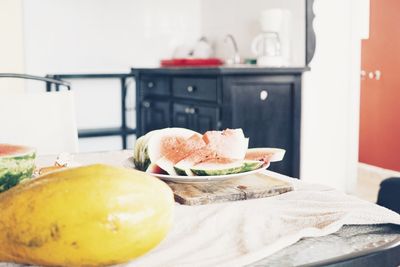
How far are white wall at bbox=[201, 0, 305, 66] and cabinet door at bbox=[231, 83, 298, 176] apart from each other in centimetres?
58

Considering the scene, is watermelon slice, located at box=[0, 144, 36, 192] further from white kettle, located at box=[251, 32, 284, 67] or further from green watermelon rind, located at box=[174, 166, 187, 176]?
white kettle, located at box=[251, 32, 284, 67]

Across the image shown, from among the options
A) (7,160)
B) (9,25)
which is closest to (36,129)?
(7,160)

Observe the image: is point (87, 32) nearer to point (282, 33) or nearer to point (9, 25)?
point (9, 25)

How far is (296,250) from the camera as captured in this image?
66cm

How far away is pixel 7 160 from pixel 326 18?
3115 millimetres

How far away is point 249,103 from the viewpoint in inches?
115

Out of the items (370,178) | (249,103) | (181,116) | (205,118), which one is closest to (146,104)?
(181,116)

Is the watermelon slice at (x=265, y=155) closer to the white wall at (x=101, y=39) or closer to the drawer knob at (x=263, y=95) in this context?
the drawer knob at (x=263, y=95)

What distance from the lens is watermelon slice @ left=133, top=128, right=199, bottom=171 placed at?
1.00 metres

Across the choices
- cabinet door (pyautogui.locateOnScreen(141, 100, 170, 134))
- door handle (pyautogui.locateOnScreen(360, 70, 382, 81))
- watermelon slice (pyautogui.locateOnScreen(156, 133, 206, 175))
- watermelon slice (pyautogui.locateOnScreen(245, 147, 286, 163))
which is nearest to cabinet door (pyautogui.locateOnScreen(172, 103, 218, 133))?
cabinet door (pyautogui.locateOnScreen(141, 100, 170, 134))

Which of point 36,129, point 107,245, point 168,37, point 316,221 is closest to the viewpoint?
point 107,245

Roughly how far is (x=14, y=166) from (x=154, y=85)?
9.64 feet

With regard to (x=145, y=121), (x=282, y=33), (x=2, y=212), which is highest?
(x=282, y=33)

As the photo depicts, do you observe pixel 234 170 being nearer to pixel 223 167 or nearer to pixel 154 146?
pixel 223 167
